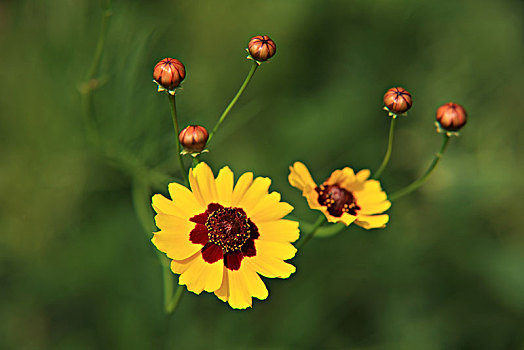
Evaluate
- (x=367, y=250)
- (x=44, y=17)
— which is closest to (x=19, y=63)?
(x=44, y=17)

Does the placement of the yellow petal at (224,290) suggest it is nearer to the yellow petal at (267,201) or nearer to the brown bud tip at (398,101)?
the yellow petal at (267,201)

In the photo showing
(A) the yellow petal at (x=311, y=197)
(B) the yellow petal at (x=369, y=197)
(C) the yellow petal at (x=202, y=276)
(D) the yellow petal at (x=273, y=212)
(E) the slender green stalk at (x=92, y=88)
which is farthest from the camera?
(E) the slender green stalk at (x=92, y=88)

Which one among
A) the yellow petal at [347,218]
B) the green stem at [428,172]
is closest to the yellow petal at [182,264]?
the yellow petal at [347,218]

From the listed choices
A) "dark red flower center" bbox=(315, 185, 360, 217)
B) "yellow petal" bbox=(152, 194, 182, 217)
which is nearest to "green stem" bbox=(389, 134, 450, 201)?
"dark red flower center" bbox=(315, 185, 360, 217)

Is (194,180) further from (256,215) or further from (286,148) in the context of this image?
(286,148)

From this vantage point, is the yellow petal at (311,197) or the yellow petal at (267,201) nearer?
the yellow petal at (267,201)

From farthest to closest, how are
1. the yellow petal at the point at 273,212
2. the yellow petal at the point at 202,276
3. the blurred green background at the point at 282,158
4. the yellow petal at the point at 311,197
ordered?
1. the blurred green background at the point at 282,158
2. the yellow petal at the point at 311,197
3. the yellow petal at the point at 273,212
4. the yellow petal at the point at 202,276

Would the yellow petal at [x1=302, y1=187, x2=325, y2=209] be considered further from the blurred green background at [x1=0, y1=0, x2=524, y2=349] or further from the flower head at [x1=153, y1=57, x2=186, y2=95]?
the blurred green background at [x1=0, y1=0, x2=524, y2=349]

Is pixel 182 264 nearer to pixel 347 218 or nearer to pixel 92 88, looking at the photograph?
pixel 347 218
